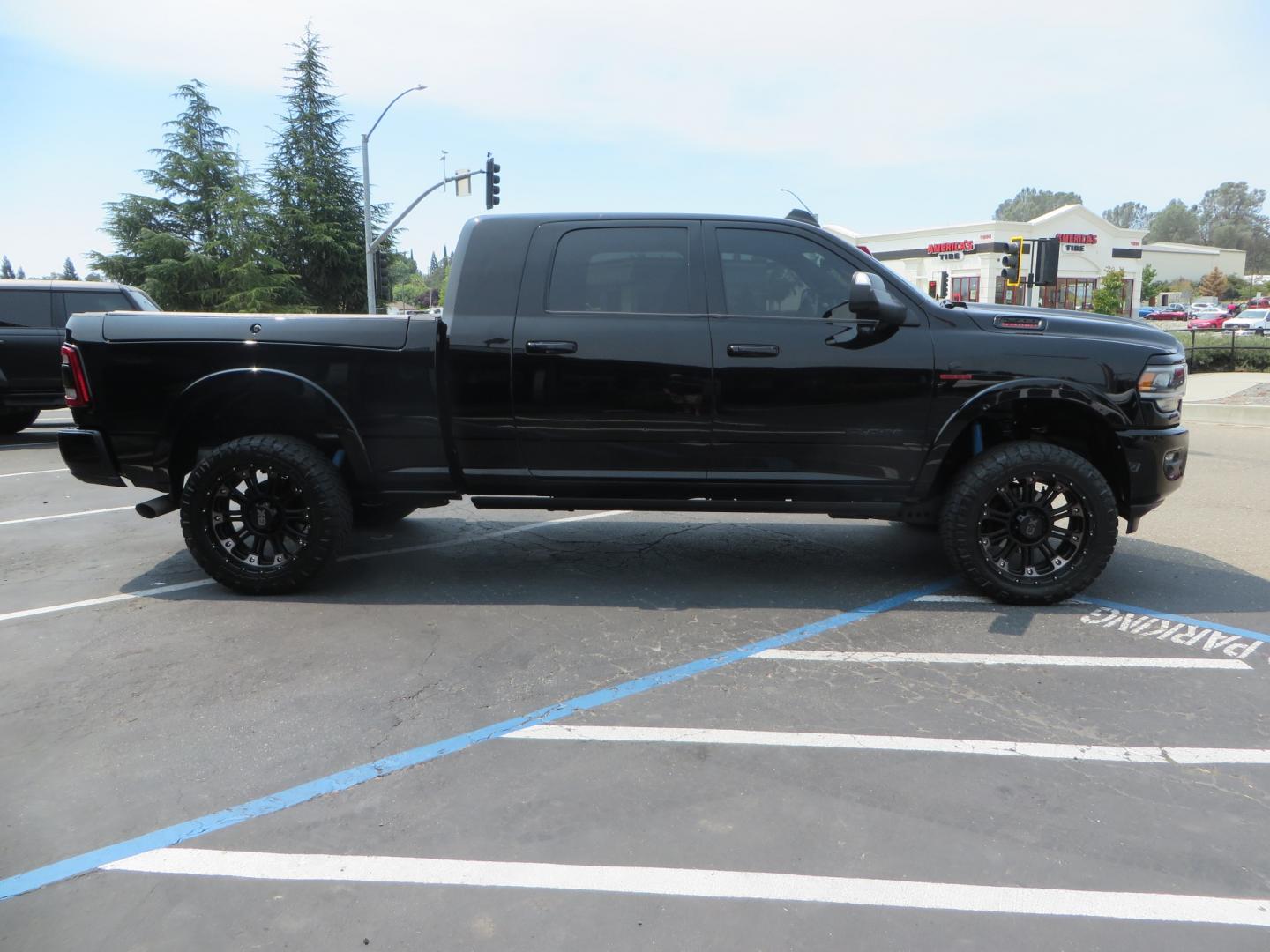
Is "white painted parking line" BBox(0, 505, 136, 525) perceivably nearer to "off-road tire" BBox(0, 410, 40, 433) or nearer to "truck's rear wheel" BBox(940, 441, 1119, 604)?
"off-road tire" BBox(0, 410, 40, 433)

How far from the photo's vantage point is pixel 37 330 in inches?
470

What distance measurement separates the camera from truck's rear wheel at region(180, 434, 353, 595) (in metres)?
4.92

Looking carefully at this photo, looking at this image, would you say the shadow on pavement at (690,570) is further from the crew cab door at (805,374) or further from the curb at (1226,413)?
the curb at (1226,413)

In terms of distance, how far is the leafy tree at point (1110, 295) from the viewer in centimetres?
4497

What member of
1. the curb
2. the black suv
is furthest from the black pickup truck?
the curb

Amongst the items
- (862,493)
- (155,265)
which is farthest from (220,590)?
(155,265)

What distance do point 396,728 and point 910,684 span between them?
210 centimetres

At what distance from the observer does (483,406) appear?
16.2 ft

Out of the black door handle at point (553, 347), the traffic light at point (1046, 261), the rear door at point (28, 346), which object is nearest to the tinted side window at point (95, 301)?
the rear door at point (28, 346)

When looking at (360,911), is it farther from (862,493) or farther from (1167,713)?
(862,493)

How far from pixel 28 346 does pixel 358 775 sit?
1139 centimetres

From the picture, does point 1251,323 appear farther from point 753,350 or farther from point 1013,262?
point 753,350

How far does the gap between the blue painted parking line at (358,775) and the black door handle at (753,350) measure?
1430 millimetres

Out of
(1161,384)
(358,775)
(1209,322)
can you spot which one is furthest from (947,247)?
(358,775)
